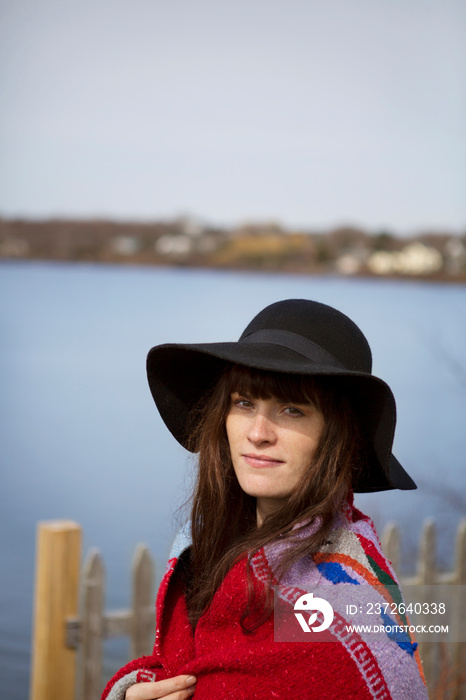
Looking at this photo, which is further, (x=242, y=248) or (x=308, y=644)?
(x=242, y=248)

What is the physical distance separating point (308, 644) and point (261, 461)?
0.32 meters

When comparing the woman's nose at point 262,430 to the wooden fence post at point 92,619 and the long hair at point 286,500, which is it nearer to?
the long hair at point 286,500

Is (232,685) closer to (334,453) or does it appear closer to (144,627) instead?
(334,453)

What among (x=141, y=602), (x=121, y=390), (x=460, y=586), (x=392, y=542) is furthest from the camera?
(x=121, y=390)

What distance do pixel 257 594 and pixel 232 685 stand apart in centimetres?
15

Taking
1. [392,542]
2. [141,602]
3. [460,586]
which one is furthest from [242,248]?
[141,602]

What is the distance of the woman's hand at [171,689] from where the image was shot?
1328 mm

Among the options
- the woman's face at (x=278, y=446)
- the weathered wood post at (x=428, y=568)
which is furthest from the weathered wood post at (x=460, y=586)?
the woman's face at (x=278, y=446)

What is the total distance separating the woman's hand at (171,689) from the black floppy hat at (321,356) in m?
0.48

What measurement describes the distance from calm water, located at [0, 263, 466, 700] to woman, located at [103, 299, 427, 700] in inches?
112

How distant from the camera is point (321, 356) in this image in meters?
1.34

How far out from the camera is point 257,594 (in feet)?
4.19

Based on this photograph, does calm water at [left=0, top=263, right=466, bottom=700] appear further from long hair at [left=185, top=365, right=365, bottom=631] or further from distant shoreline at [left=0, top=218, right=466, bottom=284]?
long hair at [left=185, top=365, right=365, bottom=631]

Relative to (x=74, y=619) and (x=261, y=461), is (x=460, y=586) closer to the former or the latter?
(x=74, y=619)
